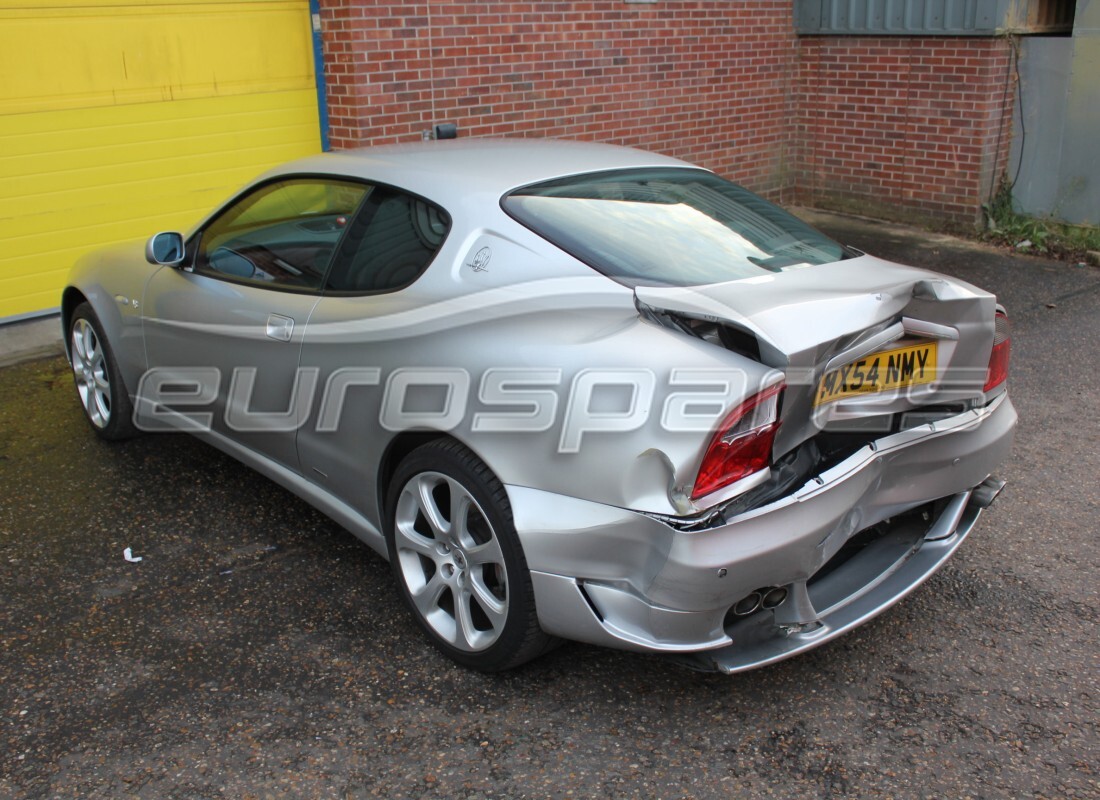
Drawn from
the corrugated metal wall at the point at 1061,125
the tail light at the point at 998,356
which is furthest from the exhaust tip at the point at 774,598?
the corrugated metal wall at the point at 1061,125

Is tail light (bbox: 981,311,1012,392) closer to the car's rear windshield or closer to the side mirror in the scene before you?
the car's rear windshield

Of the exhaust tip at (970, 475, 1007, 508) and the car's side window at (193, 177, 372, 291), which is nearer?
the exhaust tip at (970, 475, 1007, 508)

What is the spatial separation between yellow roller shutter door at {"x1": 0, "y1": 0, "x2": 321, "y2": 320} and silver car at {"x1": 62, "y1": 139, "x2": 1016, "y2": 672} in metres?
3.17

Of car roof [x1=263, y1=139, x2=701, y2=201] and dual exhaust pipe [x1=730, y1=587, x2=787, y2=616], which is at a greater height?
car roof [x1=263, y1=139, x2=701, y2=201]

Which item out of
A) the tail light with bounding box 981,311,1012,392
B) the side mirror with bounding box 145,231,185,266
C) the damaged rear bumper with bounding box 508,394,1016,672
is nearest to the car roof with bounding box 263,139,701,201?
the side mirror with bounding box 145,231,185,266

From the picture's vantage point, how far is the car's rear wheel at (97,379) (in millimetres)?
4969

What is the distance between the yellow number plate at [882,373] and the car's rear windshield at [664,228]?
0.53 m

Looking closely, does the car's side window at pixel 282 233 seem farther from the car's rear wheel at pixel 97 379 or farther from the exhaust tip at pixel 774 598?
the exhaust tip at pixel 774 598

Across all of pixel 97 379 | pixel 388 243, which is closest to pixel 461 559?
pixel 388 243

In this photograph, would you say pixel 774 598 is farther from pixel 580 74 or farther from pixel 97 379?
pixel 580 74

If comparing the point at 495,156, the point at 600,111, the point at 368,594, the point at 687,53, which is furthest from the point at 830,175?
the point at 368,594

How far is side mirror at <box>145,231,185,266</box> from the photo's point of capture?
4.40m

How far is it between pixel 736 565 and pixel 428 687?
1.09 metres

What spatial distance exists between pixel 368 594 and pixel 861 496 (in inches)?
69.6
